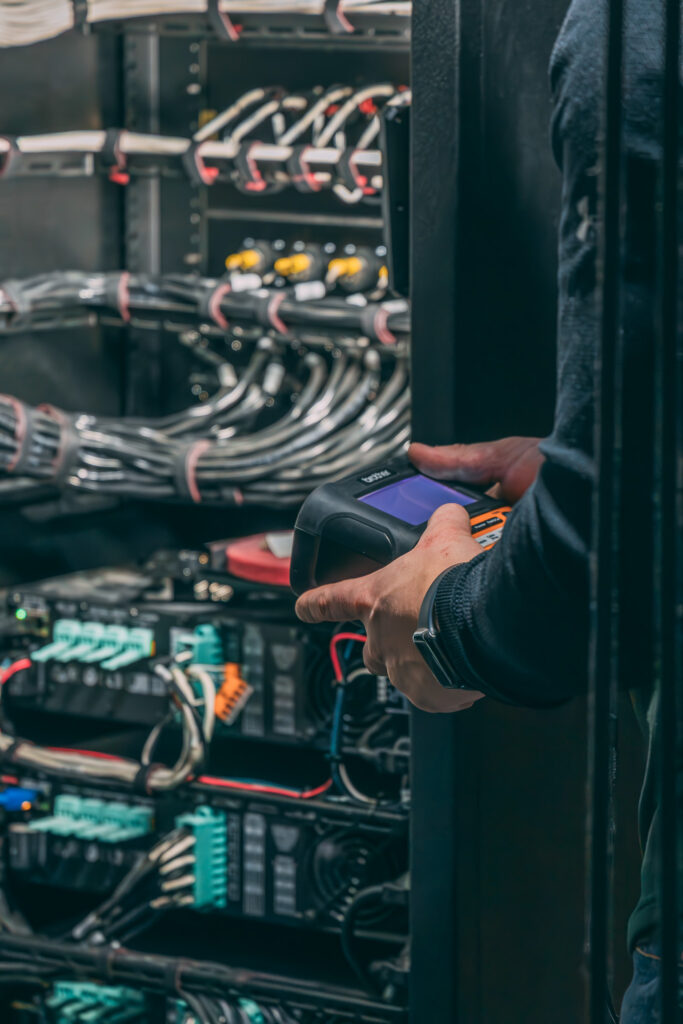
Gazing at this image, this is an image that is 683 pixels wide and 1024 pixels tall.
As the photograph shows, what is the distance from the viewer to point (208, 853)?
2391 mm

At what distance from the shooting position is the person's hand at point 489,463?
1.38 metres

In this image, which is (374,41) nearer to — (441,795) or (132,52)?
(132,52)

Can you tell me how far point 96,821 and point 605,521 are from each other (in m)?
2.04

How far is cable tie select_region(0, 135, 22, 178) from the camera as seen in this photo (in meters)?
2.43

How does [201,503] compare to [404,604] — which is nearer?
[404,604]

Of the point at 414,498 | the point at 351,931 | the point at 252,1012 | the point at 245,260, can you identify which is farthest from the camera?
the point at 245,260

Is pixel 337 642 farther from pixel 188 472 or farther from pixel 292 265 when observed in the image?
pixel 292 265

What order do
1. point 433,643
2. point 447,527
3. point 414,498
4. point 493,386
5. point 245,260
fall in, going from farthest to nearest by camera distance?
point 245,260 → point 493,386 → point 414,498 → point 447,527 → point 433,643

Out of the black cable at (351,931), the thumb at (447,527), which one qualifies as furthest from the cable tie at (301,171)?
the thumb at (447,527)

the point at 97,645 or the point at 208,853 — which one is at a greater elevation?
the point at 97,645

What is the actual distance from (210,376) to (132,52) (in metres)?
0.67

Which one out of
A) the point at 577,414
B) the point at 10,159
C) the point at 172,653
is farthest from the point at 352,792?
the point at 577,414

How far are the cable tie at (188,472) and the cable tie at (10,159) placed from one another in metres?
0.58

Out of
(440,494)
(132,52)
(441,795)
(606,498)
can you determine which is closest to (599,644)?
(606,498)
